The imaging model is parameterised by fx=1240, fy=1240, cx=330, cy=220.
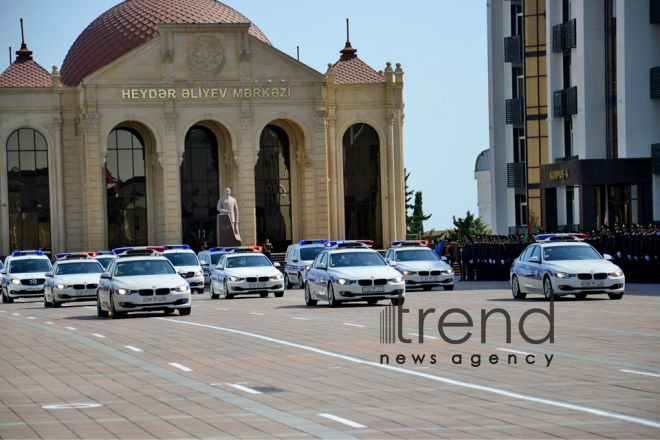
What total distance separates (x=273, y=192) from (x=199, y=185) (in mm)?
4610

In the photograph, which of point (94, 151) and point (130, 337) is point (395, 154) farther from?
point (130, 337)

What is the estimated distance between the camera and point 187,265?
43281 millimetres

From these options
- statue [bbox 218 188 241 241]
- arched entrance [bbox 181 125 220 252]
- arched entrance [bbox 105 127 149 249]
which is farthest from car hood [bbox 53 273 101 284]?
arched entrance [bbox 181 125 220 252]

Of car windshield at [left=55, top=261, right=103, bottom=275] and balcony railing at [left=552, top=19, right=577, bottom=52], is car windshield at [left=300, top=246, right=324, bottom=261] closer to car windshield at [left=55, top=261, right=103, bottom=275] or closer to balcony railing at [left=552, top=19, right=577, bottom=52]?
car windshield at [left=55, top=261, right=103, bottom=275]

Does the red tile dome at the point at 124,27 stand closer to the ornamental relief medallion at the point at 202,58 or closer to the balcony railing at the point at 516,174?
the ornamental relief medallion at the point at 202,58

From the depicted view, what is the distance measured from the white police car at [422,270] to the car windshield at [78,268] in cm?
855

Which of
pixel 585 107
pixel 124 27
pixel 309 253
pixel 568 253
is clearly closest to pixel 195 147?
pixel 124 27

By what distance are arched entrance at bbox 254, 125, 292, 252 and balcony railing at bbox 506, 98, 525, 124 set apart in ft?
52.1

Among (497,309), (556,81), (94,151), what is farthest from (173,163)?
(497,309)

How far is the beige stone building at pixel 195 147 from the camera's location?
71.3 metres

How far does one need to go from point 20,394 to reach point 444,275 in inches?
981

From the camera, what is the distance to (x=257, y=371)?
15031 mm

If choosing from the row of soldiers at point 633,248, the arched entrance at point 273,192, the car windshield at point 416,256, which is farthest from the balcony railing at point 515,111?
the car windshield at point 416,256

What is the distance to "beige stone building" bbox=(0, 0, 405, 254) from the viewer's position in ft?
234
